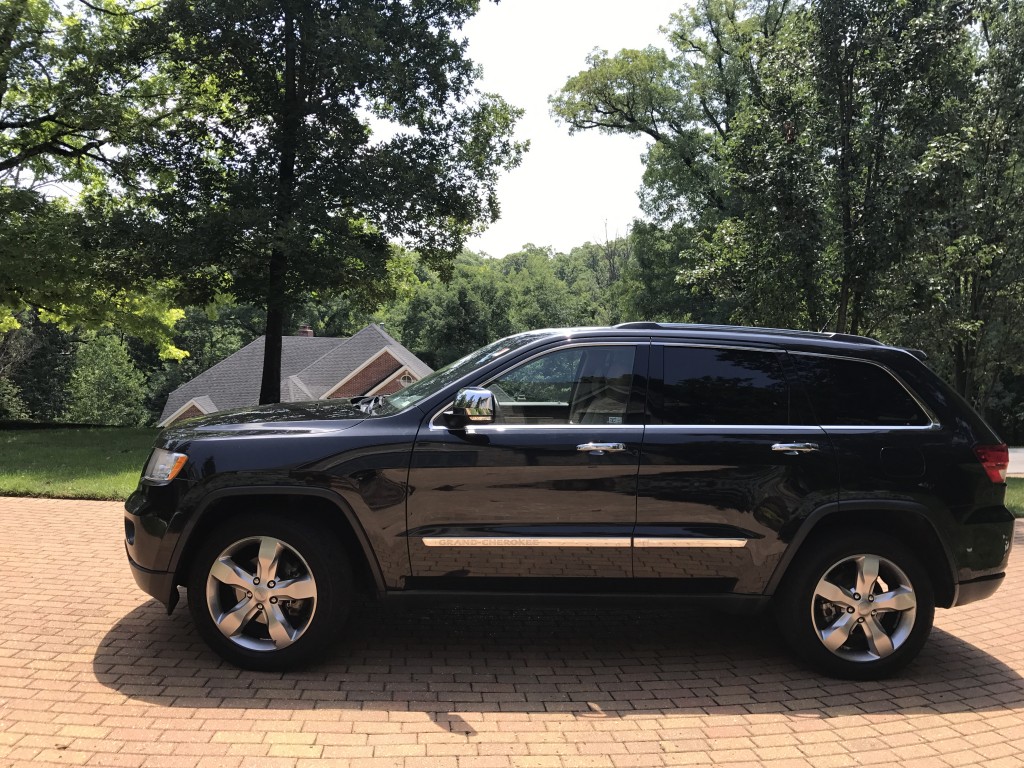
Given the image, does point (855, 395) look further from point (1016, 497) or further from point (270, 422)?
point (1016, 497)

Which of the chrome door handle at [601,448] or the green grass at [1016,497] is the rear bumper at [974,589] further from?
the green grass at [1016,497]

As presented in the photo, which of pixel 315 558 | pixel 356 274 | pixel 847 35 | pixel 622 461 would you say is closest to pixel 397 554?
pixel 315 558

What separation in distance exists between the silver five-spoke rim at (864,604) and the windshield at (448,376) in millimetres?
2106

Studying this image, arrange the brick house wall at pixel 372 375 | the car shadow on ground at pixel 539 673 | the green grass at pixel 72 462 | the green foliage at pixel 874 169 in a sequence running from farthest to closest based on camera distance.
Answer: the brick house wall at pixel 372 375 → the green foliage at pixel 874 169 → the green grass at pixel 72 462 → the car shadow on ground at pixel 539 673

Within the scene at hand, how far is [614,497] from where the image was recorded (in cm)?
381

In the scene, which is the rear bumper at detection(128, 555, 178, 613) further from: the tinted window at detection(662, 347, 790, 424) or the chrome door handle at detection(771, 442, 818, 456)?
the chrome door handle at detection(771, 442, 818, 456)

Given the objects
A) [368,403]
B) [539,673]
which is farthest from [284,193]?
[539,673]

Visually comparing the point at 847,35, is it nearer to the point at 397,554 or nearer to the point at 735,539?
the point at 735,539

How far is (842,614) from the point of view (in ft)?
13.1

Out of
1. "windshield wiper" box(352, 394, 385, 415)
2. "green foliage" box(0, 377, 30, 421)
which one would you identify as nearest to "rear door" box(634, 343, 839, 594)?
"windshield wiper" box(352, 394, 385, 415)

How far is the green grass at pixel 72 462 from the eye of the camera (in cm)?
853

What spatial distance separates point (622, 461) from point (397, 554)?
1278mm

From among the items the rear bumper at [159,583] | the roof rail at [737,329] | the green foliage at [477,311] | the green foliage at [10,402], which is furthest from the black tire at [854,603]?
the green foliage at [10,402]

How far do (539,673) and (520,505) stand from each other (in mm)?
962
